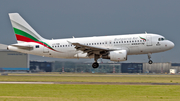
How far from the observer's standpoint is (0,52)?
119250mm

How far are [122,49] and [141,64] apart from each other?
9351cm

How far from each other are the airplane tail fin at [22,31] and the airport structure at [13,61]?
72.2 metres

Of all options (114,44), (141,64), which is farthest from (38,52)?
(141,64)

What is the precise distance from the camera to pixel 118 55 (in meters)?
42.0

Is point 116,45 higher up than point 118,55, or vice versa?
point 116,45

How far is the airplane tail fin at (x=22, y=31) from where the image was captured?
46.6 m

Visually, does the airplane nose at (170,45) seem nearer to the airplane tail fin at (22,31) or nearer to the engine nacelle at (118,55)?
the engine nacelle at (118,55)

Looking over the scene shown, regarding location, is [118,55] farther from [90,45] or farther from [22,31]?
[22,31]

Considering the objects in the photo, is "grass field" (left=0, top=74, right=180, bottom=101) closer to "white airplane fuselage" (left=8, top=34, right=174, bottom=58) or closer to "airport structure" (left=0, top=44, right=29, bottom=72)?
"white airplane fuselage" (left=8, top=34, right=174, bottom=58)

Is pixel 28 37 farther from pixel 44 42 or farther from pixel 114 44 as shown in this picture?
pixel 114 44

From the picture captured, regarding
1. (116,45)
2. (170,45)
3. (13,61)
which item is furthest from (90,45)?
(13,61)

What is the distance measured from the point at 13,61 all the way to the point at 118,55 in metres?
87.4

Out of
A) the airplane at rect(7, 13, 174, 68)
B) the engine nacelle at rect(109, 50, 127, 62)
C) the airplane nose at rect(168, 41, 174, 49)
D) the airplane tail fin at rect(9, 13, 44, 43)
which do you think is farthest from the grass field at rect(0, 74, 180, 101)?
the airplane tail fin at rect(9, 13, 44, 43)

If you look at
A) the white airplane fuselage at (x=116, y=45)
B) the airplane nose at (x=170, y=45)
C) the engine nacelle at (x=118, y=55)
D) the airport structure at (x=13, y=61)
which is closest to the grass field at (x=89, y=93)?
the engine nacelle at (x=118, y=55)
